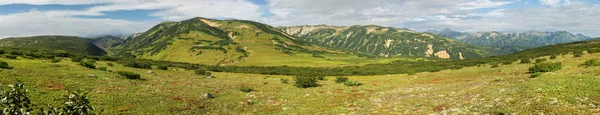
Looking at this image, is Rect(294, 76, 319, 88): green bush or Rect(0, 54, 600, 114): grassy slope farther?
Rect(294, 76, 319, 88): green bush

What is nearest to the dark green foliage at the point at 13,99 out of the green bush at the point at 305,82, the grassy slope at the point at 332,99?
the grassy slope at the point at 332,99

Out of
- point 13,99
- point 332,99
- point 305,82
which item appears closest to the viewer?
point 13,99

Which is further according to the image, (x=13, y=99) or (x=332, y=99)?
(x=332, y=99)

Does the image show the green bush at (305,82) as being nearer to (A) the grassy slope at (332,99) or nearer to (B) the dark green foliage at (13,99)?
(A) the grassy slope at (332,99)

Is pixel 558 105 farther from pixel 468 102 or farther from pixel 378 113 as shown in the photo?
pixel 378 113

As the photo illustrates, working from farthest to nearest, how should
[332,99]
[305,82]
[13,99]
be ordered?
[305,82]
[332,99]
[13,99]

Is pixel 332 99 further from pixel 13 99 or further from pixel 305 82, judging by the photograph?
pixel 13 99

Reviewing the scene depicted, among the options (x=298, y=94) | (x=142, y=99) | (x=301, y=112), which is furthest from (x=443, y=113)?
(x=142, y=99)

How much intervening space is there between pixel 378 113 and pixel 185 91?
19.6 metres

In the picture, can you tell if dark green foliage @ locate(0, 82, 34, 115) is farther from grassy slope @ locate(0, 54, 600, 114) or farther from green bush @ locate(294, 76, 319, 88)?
green bush @ locate(294, 76, 319, 88)

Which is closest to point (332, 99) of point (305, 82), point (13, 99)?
point (305, 82)

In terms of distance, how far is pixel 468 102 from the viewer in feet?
69.1

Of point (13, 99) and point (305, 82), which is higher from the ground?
point (13, 99)

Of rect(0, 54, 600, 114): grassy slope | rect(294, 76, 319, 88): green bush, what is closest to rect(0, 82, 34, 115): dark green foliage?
rect(0, 54, 600, 114): grassy slope
